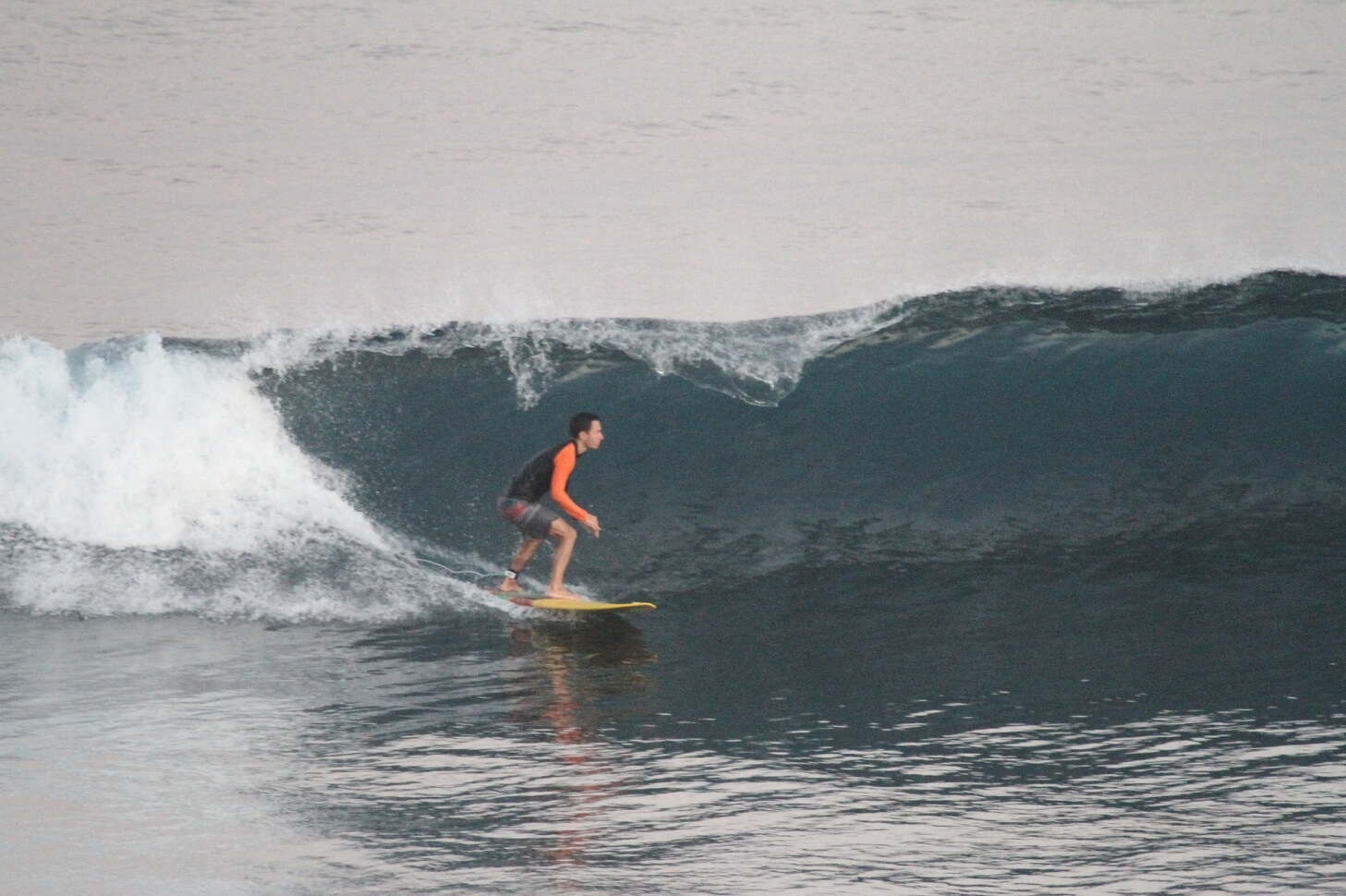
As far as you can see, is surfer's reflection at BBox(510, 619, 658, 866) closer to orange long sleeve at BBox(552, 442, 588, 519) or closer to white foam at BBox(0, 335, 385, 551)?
orange long sleeve at BBox(552, 442, 588, 519)

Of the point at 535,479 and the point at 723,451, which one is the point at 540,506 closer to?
the point at 535,479

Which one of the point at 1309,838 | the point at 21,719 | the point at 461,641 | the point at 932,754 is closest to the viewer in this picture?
the point at 1309,838

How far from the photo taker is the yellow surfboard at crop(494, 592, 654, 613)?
8961 mm

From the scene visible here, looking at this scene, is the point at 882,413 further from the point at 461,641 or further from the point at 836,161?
the point at 836,161

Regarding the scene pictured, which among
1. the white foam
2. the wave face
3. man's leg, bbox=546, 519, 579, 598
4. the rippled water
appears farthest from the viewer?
the white foam

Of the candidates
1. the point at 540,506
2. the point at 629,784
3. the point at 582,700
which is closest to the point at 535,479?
the point at 540,506

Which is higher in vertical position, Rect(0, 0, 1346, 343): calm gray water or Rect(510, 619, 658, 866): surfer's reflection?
Rect(0, 0, 1346, 343): calm gray water

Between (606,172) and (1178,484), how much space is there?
1025cm

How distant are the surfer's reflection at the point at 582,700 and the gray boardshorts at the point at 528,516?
710 millimetres

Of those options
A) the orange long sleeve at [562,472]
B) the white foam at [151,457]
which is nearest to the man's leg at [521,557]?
the orange long sleeve at [562,472]

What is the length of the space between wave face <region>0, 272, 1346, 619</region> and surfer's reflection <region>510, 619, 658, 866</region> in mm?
1255

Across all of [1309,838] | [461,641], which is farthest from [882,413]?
[1309,838]

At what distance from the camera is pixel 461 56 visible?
21.9 m

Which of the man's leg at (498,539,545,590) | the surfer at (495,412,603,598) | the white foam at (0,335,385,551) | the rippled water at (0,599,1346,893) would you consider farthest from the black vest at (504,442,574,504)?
the white foam at (0,335,385,551)
